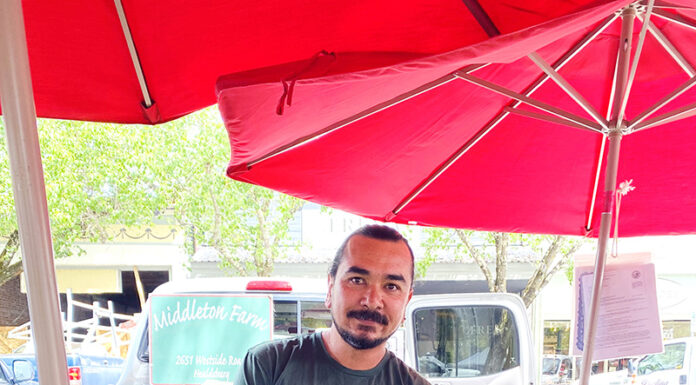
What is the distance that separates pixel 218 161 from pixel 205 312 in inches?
142

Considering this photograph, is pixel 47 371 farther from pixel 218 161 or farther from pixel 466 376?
pixel 218 161

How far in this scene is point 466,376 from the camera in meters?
5.34

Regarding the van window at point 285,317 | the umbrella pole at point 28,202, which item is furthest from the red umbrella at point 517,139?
the van window at point 285,317

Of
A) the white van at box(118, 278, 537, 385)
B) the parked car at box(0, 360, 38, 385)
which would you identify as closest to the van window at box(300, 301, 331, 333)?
the white van at box(118, 278, 537, 385)

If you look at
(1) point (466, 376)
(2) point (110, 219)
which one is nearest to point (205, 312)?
(1) point (466, 376)

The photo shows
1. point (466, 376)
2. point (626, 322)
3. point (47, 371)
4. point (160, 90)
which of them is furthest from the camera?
point (466, 376)

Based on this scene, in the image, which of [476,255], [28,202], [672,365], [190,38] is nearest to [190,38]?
[190,38]

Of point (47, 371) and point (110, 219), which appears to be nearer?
point (47, 371)

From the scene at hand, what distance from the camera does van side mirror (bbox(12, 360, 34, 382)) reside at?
22.6ft

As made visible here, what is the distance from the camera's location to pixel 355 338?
177 centimetres

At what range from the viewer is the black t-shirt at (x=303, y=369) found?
5.95 ft

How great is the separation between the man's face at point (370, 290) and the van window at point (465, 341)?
340 cm

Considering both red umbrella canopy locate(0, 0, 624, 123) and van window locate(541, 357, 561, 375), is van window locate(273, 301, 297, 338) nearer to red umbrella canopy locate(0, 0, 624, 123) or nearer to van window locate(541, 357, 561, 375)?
red umbrella canopy locate(0, 0, 624, 123)

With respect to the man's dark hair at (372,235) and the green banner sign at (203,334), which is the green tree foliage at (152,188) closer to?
the green banner sign at (203,334)
